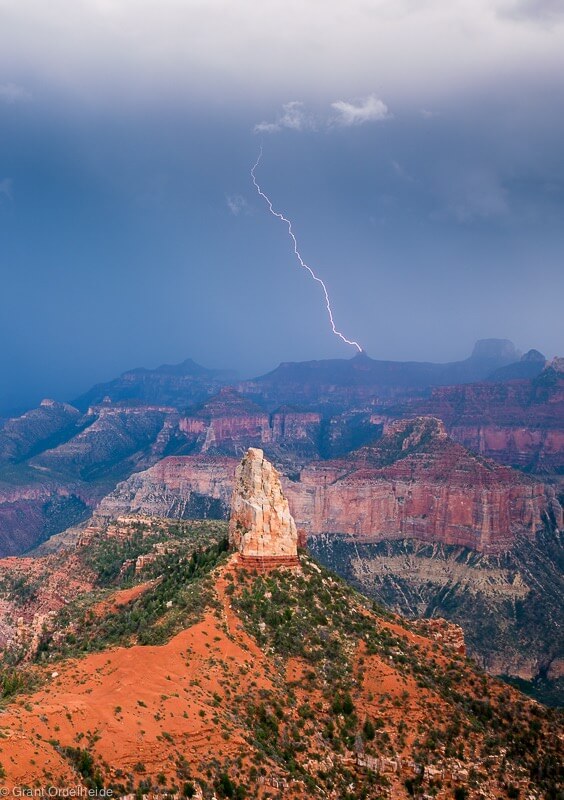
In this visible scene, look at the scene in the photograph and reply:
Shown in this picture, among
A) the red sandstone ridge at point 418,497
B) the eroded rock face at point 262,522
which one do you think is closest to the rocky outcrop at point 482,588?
the red sandstone ridge at point 418,497

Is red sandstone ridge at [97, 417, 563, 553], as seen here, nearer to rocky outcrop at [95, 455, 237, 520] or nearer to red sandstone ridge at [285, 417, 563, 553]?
red sandstone ridge at [285, 417, 563, 553]

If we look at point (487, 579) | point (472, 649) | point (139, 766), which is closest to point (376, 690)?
point (139, 766)

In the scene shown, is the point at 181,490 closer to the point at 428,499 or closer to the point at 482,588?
the point at 428,499

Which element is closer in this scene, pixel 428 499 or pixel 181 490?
pixel 428 499

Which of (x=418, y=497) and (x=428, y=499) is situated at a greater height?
(x=418, y=497)

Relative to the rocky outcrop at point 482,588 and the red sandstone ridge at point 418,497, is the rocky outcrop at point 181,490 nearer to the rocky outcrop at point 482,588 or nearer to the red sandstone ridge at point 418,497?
the red sandstone ridge at point 418,497

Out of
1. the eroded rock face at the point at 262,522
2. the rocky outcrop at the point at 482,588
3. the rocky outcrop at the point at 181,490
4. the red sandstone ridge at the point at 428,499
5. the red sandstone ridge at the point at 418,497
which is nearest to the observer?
the eroded rock face at the point at 262,522

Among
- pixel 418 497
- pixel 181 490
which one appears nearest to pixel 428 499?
pixel 418 497

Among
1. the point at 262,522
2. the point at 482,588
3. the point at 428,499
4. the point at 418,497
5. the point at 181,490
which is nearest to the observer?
the point at 262,522
